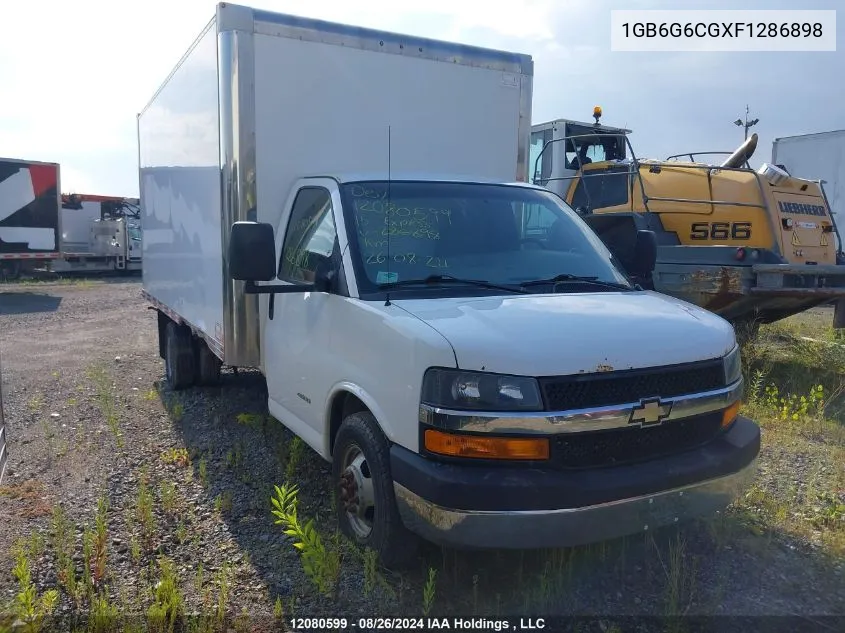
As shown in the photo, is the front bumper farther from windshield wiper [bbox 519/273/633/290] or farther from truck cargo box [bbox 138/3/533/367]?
truck cargo box [bbox 138/3/533/367]

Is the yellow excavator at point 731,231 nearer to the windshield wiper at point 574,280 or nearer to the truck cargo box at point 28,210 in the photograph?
the windshield wiper at point 574,280

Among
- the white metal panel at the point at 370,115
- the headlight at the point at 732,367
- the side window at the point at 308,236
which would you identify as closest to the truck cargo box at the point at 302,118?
the white metal panel at the point at 370,115

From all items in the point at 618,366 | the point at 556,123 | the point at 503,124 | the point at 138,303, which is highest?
the point at 556,123

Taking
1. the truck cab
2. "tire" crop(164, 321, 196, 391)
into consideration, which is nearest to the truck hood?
the truck cab

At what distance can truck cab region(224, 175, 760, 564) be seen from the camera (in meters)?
2.81

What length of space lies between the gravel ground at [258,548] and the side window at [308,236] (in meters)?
1.37

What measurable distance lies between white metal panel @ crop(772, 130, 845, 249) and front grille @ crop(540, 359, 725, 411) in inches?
499

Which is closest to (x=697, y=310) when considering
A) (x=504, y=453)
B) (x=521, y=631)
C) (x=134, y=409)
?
(x=504, y=453)

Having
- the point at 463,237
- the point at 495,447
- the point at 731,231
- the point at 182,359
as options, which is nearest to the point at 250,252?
the point at 463,237

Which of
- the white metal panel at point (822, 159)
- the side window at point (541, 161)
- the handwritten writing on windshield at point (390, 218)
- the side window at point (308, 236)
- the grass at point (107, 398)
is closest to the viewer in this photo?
the handwritten writing on windshield at point (390, 218)

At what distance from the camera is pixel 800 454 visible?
5.12 metres

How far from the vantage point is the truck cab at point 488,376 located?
9.23 ft

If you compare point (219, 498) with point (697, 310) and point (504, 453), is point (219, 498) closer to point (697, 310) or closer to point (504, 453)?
point (504, 453)

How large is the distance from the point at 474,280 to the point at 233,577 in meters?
1.97
